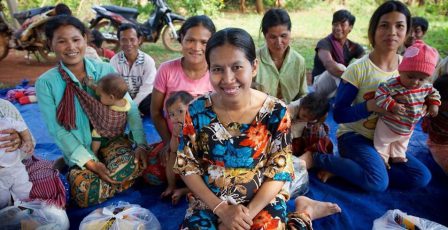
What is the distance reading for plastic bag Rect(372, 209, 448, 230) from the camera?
1.84 meters

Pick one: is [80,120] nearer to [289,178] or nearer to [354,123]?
[289,178]

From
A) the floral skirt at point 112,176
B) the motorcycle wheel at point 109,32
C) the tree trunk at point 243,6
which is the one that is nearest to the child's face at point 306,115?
the floral skirt at point 112,176

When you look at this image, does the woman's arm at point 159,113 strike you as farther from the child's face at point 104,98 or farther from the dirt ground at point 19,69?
the dirt ground at point 19,69

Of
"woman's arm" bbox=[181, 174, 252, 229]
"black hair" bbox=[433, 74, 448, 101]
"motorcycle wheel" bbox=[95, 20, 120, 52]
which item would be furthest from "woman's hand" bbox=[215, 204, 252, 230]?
"motorcycle wheel" bbox=[95, 20, 120, 52]

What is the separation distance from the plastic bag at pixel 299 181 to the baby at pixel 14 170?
182 centimetres

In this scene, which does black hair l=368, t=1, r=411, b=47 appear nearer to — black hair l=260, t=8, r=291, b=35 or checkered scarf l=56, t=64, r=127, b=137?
black hair l=260, t=8, r=291, b=35

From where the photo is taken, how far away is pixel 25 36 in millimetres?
6367

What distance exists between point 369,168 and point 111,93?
2008 mm

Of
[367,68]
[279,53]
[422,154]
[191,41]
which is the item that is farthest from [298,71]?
[422,154]

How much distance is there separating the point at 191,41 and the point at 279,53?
93cm

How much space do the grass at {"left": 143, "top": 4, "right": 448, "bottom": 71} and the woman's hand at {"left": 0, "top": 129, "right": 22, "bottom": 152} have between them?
4732 millimetres

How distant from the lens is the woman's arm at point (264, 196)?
5.54ft

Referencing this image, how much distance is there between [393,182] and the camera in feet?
8.62

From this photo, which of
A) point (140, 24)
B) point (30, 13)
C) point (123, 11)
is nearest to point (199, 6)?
point (140, 24)
